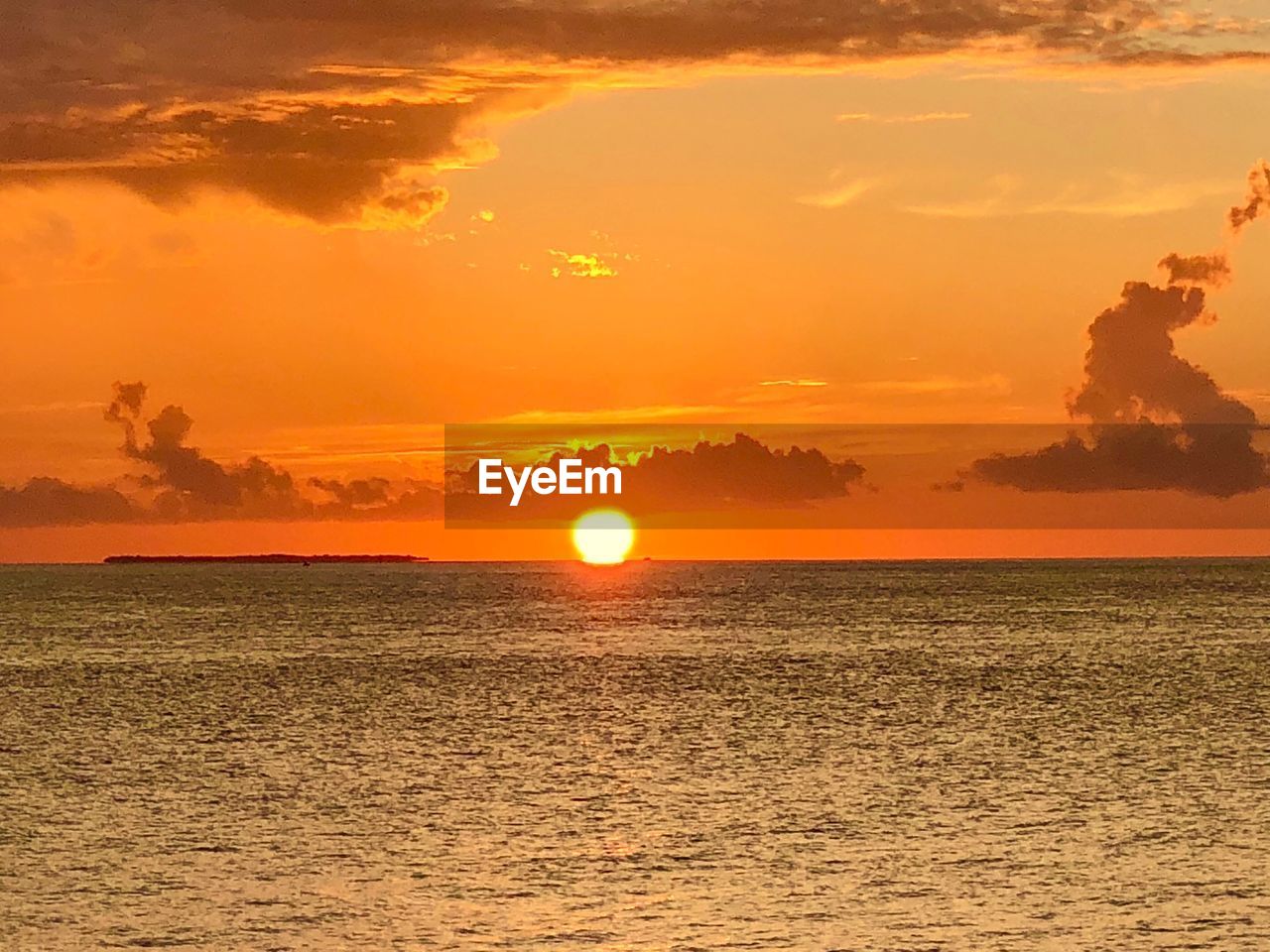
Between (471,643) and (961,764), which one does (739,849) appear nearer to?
(961,764)

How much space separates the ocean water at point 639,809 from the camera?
3453 cm

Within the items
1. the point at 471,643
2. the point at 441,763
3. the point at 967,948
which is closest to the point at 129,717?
the point at 441,763

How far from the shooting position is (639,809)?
159ft

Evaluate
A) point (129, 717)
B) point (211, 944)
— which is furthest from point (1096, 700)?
point (211, 944)

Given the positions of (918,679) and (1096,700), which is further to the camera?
(918,679)

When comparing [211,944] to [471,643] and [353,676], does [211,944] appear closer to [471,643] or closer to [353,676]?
[353,676]

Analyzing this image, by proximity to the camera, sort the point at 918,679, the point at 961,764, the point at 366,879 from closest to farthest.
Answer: the point at 366,879, the point at 961,764, the point at 918,679

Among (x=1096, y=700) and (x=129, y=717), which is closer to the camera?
(x=129, y=717)

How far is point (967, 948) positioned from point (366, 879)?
14.1 metres

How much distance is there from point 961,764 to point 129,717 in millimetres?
39488

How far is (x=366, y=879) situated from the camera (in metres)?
38.8

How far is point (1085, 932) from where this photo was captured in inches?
1316

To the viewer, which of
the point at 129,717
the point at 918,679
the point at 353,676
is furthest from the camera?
the point at 353,676

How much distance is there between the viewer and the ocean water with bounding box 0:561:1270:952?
3453 centimetres
